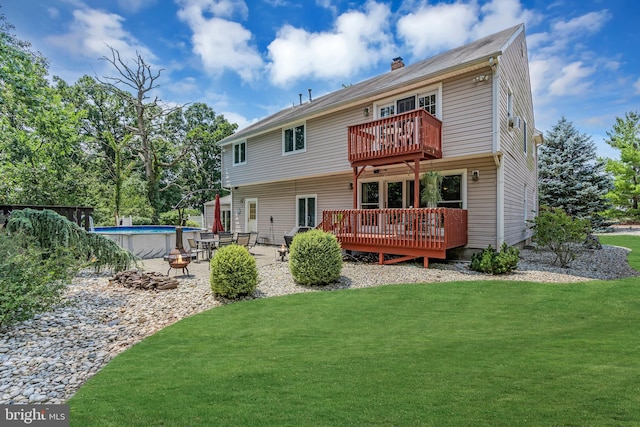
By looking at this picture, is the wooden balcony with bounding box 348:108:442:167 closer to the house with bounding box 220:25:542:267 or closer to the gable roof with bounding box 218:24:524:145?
the house with bounding box 220:25:542:267

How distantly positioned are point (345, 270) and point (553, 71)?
16705mm

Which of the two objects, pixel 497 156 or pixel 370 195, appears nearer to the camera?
pixel 497 156

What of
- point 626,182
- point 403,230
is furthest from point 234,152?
point 626,182

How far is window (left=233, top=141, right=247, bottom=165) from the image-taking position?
1736 centimetres

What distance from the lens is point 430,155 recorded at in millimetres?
9430

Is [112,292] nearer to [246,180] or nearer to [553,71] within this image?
[246,180]

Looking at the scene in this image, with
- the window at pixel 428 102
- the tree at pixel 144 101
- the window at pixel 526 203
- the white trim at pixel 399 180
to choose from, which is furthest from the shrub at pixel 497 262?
the tree at pixel 144 101

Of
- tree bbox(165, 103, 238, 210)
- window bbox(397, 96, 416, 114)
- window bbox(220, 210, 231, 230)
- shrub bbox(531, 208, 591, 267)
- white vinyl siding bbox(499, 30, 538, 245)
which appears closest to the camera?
shrub bbox(531, 208, 591, 267)

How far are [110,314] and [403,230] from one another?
720 centimetres

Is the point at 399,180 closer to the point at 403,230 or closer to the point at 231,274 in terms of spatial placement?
the point at 403,230

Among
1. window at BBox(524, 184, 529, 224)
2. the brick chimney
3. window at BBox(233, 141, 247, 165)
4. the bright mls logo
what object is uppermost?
the brick chimney

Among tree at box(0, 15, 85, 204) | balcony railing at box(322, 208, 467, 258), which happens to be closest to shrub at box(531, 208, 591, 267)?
balcony railing at box(322, 208, 467, 258)

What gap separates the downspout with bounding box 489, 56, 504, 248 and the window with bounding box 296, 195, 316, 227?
758cm

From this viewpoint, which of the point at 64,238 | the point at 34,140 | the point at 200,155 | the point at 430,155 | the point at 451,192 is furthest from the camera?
the point at 200,155
